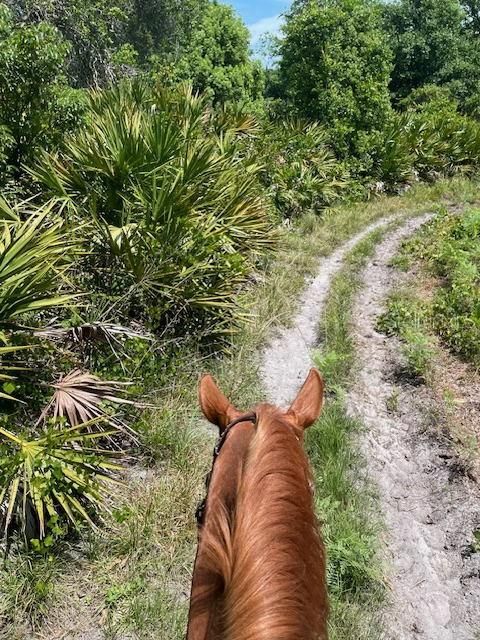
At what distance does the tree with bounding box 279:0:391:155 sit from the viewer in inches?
549

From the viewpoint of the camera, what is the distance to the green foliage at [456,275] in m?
6.21

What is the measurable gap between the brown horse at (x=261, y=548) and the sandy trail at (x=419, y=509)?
2329mm

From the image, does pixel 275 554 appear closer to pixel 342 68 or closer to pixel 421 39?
pixel 342 68

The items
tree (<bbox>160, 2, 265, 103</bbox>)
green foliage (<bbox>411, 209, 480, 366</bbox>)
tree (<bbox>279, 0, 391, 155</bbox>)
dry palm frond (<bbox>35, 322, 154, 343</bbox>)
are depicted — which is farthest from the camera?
tree (<bbox>160, 2, 265, 103</bbox>)

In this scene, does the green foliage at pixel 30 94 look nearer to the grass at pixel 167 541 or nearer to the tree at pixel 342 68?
the grass at pixel 167 541

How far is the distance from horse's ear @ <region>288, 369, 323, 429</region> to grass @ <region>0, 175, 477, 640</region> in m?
1.82

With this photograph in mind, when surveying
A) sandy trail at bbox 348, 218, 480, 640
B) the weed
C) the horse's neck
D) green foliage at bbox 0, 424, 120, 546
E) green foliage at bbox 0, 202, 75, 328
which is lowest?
sandy trail at bbox 348, 218, 480, 640

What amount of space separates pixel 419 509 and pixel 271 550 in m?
3.35

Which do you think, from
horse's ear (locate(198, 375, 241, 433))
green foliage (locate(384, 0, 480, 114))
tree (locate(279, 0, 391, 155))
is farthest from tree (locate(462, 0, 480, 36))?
horse's ear (locate(198, 375, 241, 433))

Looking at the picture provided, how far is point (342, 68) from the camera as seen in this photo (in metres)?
14.1

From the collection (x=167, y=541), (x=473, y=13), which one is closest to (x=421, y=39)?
(x=473, y=13)

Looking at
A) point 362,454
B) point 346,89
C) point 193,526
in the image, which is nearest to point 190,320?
point 362,454

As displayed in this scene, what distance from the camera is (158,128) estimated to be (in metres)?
6.05

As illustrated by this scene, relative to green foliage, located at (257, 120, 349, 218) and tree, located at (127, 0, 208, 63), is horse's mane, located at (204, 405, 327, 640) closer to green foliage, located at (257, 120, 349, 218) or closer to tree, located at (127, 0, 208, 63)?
green foliage, located at (257, 120, 349, 218)
